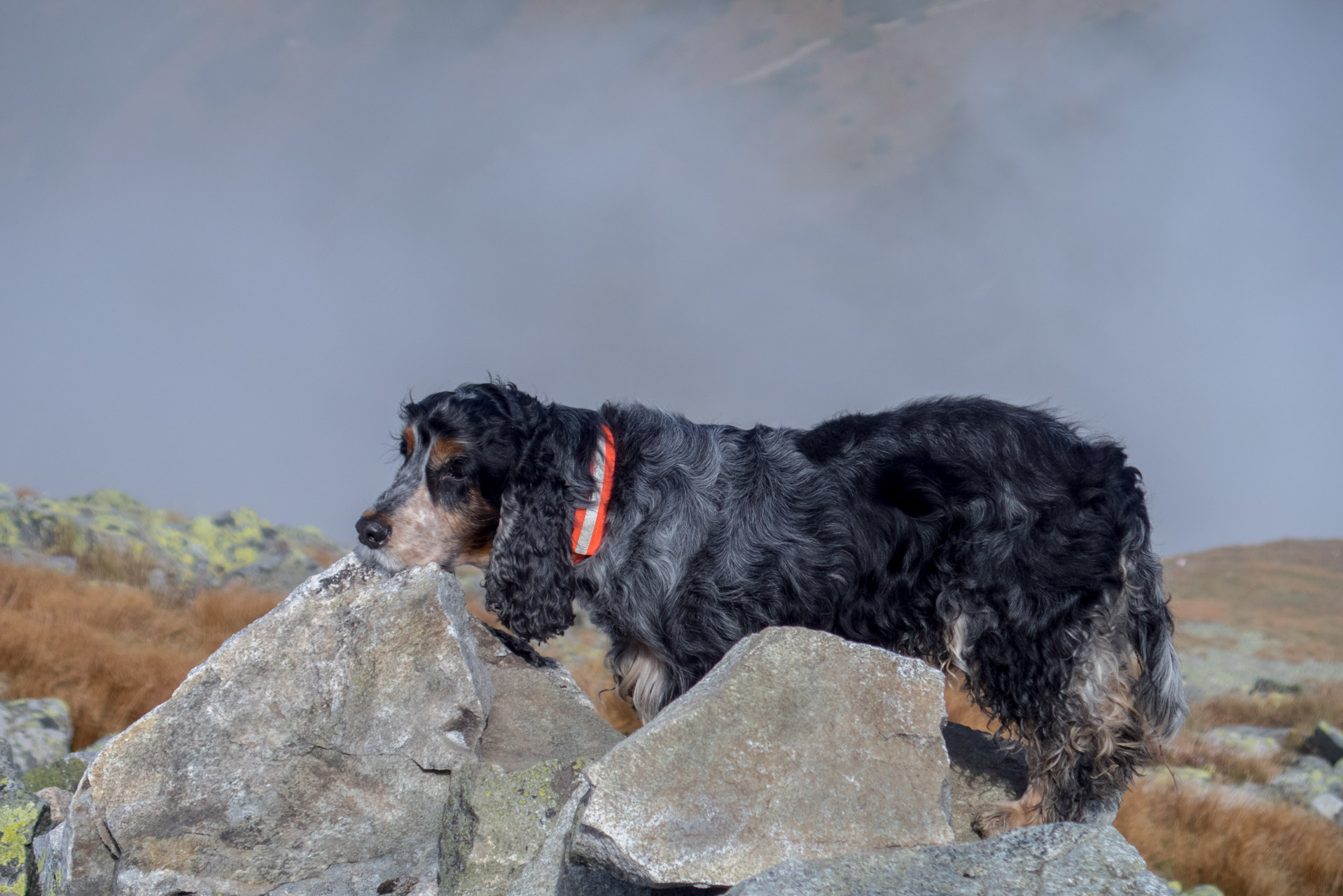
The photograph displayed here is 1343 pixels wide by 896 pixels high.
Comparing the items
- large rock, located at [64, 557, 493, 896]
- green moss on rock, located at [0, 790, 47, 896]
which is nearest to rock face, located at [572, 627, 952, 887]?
large rock, located at [64, 557, 493, 896]

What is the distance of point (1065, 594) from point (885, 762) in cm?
133

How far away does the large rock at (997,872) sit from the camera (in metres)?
2.15

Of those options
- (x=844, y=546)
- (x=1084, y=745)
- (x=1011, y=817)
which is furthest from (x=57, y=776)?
(x=1084, y=745)

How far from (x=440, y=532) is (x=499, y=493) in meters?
0.32

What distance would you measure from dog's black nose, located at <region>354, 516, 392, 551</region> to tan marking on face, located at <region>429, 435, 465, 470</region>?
0.36 meters

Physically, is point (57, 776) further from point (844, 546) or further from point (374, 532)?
point (844, 546)

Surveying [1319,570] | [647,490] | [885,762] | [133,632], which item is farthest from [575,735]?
[1319,570]

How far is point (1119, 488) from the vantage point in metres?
3.73

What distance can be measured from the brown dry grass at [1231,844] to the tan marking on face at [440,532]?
16.3ft

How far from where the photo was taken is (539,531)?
4082 mm

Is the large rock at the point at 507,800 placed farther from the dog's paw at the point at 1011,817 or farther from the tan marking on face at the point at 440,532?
the dog's paw at the point at 1011,817

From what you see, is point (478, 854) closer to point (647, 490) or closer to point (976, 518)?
point (647, 490)

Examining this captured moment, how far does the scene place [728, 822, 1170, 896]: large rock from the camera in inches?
84.7

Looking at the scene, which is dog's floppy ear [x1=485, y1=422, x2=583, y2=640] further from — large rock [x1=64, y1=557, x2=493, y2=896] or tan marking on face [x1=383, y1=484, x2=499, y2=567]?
large rock [x1=64, y1=557, x2=493, y2=896]
